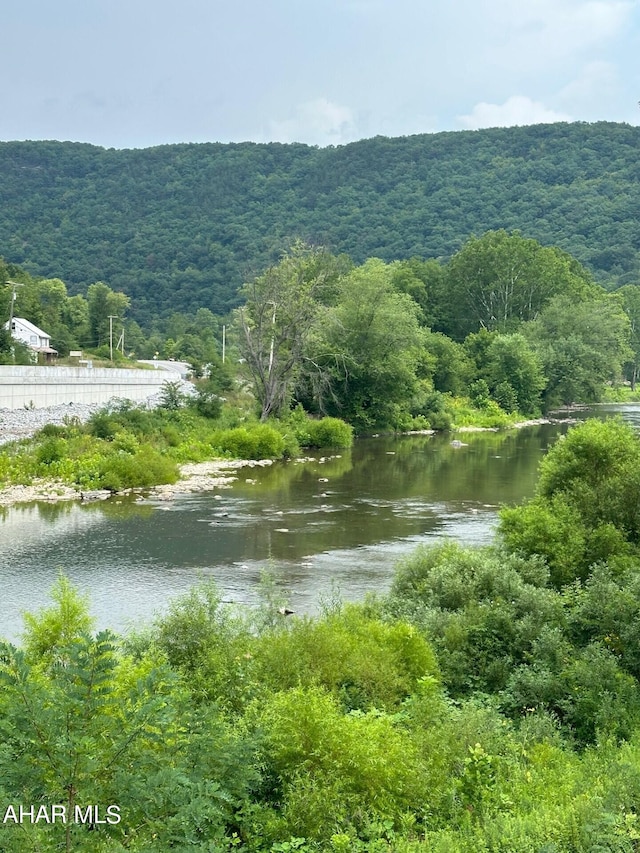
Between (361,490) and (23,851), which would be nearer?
(23,851)

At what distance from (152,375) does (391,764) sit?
171ft

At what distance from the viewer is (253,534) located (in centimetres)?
2314

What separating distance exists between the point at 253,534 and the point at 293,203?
118m

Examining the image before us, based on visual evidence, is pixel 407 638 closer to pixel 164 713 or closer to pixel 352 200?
pixel 164 713

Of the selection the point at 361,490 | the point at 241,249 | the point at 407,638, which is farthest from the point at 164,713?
the point at 241,249

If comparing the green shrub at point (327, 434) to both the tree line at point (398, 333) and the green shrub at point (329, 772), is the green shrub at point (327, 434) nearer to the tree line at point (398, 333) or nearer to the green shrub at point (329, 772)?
the tree line at point (398, 333)

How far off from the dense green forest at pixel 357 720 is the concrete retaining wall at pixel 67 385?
32.5 meters

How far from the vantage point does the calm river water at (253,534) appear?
56.8 ft

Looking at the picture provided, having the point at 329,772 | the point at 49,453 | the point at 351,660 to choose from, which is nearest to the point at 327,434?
the point at 49,453

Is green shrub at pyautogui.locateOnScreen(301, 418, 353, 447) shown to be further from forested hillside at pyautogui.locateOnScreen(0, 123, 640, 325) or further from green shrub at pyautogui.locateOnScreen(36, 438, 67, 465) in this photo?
forested hillside at pyautogui.locateOnScreen(0, 123, 640, 325)

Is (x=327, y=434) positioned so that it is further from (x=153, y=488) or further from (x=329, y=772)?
(x=329, y=772)

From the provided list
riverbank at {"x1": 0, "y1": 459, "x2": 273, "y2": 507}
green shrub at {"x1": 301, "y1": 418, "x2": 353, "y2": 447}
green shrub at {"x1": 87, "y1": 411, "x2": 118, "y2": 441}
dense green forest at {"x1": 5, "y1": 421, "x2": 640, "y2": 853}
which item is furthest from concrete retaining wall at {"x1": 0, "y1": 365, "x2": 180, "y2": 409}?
dense green forest at {"x1": 5, "y1": 421, "x2": 640, "y2": 853}

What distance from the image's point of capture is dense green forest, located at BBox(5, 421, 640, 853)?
5.86 meters

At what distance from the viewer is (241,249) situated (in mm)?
125688
